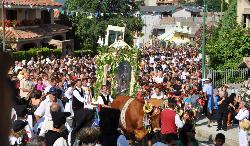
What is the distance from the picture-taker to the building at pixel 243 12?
30.8 meters

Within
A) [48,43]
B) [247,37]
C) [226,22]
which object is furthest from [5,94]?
[48,43]

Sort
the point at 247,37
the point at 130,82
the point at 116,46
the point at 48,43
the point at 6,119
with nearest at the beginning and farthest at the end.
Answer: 1. the point at 6,119
2. the point at 130,82
3. the point at 116,46
4. the point at 247,37
5. the point at 48,43

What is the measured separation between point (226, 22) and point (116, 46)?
57.3ft

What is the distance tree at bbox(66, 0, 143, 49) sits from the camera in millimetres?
50156

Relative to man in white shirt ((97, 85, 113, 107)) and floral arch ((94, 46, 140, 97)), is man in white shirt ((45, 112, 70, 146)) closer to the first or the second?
man in white shirt ((97, 85, 113, 107))

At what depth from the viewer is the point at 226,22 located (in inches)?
1272

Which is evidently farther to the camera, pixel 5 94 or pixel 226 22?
pixel 226 22

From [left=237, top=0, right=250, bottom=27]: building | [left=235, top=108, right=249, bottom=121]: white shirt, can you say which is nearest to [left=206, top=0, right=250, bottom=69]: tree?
[left=237, top=0, right=250, bottom=27]: building

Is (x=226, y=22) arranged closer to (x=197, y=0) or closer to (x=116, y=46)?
(x=116, y=46)

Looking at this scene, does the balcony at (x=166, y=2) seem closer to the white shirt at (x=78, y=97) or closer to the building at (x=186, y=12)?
the building at (x=186, y=12)

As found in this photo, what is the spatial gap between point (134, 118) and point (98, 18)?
1609 inches

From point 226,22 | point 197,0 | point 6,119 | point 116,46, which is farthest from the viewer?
point 197,0

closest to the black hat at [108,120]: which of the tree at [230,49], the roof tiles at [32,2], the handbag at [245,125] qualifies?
the handbag at [245,125]

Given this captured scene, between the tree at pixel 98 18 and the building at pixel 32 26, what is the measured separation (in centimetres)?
227
